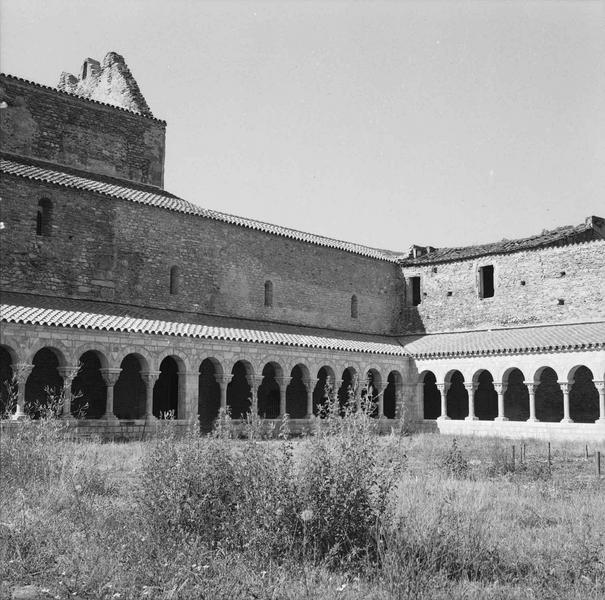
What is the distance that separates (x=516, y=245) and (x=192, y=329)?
523 inches

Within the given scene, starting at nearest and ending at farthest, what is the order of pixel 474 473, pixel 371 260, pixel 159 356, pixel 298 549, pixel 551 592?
pixel 551 592
pixel 298 549
pixel 474 473
pixel 159 356
pixel 371 260

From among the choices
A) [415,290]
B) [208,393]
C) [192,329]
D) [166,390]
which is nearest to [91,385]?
[166,390]

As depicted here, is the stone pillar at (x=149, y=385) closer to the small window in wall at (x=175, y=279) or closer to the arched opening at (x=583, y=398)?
the small window in wall at (x=175, y=279)

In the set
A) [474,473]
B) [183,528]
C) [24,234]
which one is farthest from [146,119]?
[183,528]

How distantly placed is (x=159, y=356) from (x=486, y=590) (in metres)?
14.3

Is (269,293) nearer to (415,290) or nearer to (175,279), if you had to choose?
(175,279)

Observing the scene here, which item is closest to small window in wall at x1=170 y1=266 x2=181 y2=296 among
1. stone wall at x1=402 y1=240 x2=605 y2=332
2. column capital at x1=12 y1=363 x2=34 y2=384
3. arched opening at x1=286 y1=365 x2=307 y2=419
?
arched opening at x1=286 y1=365 x2=307 y2=419

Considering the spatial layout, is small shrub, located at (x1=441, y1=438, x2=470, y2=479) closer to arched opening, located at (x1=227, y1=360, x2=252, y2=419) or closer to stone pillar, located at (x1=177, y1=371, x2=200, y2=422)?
stone pillar, located at (x1=177, y1=371, x2=200, y2=422)

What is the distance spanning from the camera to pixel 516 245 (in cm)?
2741

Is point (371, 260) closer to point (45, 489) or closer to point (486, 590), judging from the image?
point (45, 489)

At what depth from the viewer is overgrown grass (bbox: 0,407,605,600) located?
581 centimetres

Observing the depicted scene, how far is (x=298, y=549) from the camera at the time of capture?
21.4ft

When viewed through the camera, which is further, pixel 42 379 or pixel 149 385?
pixel 42 379

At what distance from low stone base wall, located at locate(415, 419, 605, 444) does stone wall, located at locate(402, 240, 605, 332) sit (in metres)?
4.38
